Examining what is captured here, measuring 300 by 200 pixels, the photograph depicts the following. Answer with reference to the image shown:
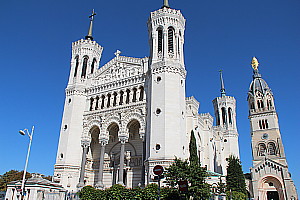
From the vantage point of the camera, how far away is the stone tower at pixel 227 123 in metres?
60.2

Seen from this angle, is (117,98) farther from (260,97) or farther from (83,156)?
(260,97)

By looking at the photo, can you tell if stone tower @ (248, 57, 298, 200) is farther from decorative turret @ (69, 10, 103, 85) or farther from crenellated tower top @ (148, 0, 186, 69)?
decorative turret @ (69, 10, 103, 85)

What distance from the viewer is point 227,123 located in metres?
63.3

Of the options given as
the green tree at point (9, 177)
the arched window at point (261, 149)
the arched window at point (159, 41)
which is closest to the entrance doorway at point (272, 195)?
the arched window at point (261, 149)

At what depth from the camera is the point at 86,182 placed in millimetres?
37781

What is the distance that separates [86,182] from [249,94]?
49.5 m

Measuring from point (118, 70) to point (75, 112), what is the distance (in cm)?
922

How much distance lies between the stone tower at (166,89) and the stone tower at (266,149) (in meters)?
30.4

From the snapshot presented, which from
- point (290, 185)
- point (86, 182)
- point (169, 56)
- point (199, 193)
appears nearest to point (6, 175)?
point (86, 182)

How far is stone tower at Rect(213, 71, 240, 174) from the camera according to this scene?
198 ft

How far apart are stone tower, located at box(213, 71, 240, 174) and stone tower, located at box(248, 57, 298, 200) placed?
499cm

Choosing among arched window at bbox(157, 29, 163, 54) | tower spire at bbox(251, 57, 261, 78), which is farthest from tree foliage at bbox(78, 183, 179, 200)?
tower spire at bbox(251, 57, 261, 78)

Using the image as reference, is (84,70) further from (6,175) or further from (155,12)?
(6,175)

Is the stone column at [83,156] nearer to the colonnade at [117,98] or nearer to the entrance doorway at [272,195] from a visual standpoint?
the colonnade at [117,98]
